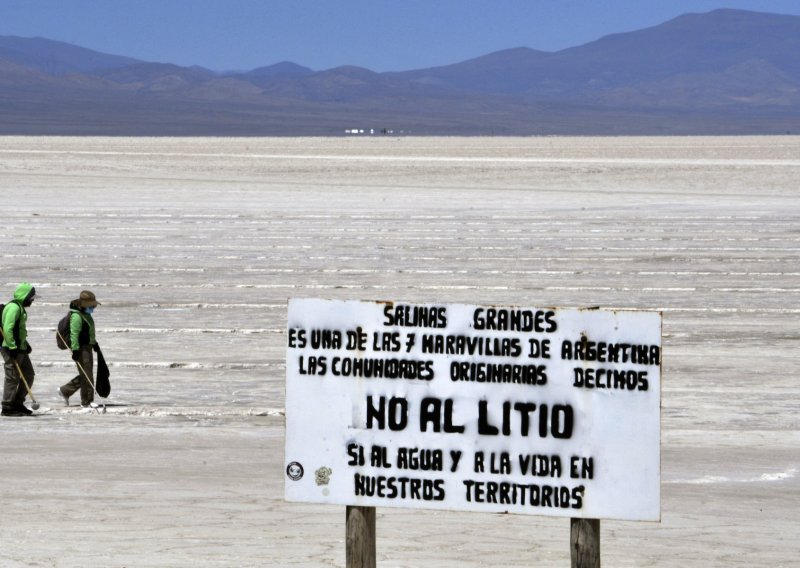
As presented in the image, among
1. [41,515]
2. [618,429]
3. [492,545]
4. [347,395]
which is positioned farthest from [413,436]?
[41,515]

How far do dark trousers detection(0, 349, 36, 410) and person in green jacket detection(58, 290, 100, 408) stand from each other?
352 mm

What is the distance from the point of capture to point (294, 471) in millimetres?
5535

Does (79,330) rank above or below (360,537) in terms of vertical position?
above

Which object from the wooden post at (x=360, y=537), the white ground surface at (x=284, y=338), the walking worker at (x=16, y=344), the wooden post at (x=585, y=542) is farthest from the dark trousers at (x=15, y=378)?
the wooden post at (x=585, y=542)

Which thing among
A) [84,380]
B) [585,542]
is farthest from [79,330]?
[585,542]

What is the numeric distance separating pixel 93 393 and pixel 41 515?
119 inches

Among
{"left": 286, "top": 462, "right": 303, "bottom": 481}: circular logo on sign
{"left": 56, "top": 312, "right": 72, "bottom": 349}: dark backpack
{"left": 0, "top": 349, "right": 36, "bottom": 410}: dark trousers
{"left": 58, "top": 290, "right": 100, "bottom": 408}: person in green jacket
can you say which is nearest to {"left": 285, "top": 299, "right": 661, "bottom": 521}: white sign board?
{"left": 286, "top": 462, "right": 303, "bottom": 481}: circular logo on sign

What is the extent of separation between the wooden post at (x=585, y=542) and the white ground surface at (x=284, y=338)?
82.4 inches

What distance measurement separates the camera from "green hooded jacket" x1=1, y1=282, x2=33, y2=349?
1069 cm

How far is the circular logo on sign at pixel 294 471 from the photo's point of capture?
553 centimetres

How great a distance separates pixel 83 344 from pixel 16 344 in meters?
0.60

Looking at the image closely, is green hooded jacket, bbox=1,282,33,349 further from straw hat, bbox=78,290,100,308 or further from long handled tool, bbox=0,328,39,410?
straw hat, bbox=78,290,100,308

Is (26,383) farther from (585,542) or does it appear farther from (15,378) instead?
(585,542)

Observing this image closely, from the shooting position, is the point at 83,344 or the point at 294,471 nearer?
the point at 294,471
